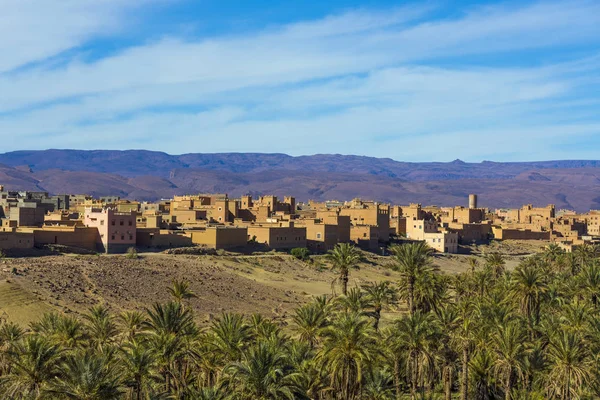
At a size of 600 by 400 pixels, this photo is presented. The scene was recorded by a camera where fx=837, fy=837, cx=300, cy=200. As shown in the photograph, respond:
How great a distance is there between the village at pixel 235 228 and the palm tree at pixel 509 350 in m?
57.5

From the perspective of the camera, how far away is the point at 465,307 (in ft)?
171

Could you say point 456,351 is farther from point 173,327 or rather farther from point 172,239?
point 172,239

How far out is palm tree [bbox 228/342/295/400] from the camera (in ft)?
117

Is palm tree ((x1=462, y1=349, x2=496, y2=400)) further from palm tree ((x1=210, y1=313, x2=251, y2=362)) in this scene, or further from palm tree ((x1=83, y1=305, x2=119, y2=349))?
palm tree ((x1=83, y1=305, x2=119, y2=349))

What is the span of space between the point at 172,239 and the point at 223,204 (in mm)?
26229

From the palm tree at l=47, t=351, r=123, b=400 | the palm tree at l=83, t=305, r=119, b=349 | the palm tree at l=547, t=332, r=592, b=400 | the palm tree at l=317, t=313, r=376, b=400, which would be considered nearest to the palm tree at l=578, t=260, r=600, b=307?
the palm tree at l=547, t=332, r=592, b=400

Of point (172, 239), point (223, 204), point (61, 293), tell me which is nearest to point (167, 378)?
point (61, 293)

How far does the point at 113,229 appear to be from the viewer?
9619 cm

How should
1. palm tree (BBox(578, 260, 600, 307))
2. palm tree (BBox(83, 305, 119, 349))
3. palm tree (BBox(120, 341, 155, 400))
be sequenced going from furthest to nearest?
1. palm tree (BBox(578, 260, 600, 307))
2. palm tree (BBox(83, 305, 119, 349))
3. palm tree (BBox(120, 341, 155, 400))

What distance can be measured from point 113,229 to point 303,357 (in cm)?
5774

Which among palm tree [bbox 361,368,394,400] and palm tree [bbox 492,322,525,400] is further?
palm tree [bbox 492,322,525,400]

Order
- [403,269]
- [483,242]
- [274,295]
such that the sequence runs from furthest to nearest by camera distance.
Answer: [483,242], [274,295], [403,269]

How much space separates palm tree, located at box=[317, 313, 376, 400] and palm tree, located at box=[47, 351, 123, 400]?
1117 cm

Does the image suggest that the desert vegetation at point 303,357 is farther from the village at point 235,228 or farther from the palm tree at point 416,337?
the village at point 235,228
